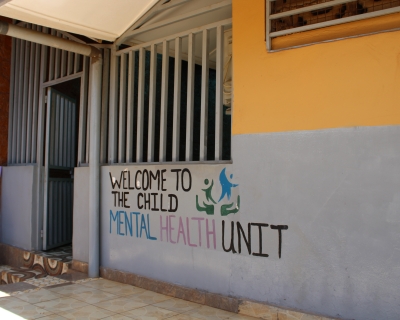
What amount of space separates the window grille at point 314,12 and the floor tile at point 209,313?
112 inches

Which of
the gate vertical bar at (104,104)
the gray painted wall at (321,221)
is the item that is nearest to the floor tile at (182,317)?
the gray painted wall at (321,221)

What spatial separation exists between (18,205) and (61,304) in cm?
371

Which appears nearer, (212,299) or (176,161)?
(212,299)

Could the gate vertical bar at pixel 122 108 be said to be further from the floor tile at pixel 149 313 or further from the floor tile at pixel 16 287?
the floor tile at pixel 149 313

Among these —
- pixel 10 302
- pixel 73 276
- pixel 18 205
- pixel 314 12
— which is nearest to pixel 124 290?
pixel 73 276

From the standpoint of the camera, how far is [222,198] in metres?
4.89

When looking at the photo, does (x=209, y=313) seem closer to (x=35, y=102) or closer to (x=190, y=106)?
(x=190, y=106)

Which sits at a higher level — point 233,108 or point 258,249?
point 233,108

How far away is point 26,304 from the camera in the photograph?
5.12 metres

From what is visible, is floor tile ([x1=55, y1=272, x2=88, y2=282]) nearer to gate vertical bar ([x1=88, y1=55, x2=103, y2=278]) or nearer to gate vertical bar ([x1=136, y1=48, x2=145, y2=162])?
gate vertical bar ([x1=88, y1=55, x2=103, y2=278])

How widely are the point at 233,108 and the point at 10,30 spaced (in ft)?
9.85

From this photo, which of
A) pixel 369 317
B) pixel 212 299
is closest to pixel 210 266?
pixel 212 299

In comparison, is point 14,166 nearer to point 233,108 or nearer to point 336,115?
point 233,108

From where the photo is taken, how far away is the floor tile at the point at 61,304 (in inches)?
193
